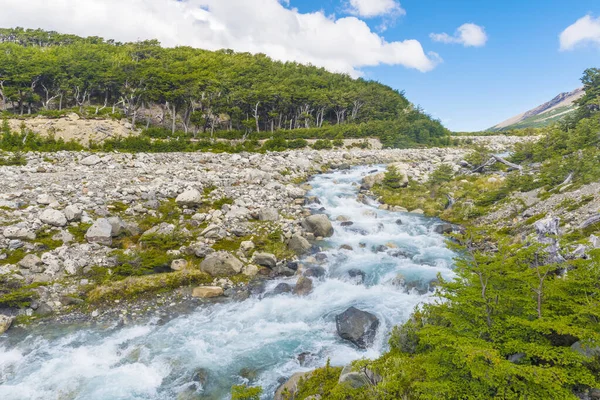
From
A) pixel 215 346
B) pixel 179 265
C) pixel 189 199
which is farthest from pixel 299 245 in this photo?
pixel 189 199

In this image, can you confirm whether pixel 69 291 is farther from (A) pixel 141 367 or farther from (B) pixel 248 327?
(B) pixel 248 327

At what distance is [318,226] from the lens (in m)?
18.9

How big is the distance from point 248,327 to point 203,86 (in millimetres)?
60682

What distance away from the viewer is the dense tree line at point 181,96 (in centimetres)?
5678

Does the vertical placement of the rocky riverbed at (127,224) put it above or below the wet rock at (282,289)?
above

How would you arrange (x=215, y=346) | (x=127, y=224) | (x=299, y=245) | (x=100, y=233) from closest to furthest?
1. (x=215, y=346)
2. (x=100, y=233)
3. (x=127, y=224)
4. (x=299, y=245)

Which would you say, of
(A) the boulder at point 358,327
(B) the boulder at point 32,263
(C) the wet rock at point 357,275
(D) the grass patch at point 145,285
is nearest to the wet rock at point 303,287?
(C) the wet rock at point 357,275

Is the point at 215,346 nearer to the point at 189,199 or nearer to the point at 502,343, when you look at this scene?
the point at 502,343

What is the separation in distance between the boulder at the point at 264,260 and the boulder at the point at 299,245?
1.82m

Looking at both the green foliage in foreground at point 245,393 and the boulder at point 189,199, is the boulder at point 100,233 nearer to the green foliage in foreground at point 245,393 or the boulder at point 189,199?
the boulder at point 189,199

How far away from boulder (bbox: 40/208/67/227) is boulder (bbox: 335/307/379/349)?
14.2m

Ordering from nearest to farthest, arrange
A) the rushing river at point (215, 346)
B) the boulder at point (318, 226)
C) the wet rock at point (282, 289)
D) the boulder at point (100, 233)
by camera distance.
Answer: the rushing river at point (215, 346) → the wet rock at point (282, 289) → the boulder at point (100, 233) → the boulder at point (318, 226)

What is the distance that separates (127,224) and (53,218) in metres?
3.34

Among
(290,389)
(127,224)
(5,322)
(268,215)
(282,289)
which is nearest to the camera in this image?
(290,389)
